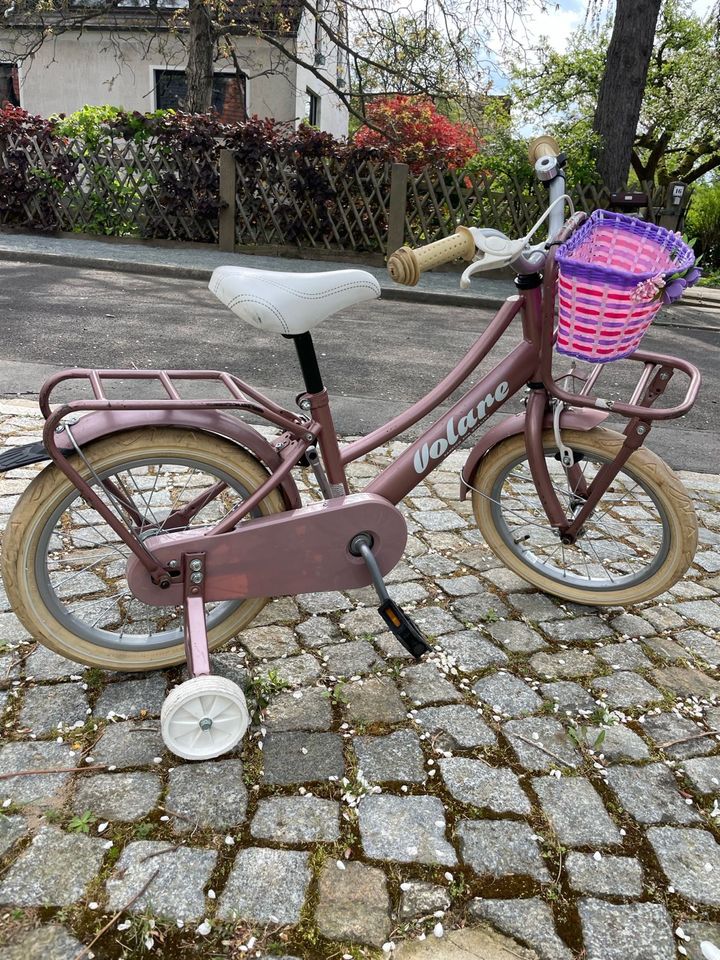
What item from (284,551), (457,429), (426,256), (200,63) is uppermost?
(200,63)

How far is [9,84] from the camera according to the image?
18.8 meters

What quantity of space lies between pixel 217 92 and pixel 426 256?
18.4 m

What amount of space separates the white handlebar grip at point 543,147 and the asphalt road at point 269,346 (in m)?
1.73

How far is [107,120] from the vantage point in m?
11.7

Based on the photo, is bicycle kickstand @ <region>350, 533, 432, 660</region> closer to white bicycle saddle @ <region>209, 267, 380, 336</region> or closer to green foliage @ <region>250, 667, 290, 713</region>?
green foliage @ <region>250, 667, 290, 713</region>

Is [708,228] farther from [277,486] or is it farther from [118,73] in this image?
[277,486]

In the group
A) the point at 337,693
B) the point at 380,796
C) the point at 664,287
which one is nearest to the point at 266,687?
the point at 337,693

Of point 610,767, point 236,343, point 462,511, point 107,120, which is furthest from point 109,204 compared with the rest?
point 610,767

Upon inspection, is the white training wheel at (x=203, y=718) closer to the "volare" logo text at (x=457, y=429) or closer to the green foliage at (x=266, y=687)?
the green foliage at (x=266, y=687)

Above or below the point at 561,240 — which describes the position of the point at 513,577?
below

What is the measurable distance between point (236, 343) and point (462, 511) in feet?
11.7

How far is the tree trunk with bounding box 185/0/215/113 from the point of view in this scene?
13.0 meters

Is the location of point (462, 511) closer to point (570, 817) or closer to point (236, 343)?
point (570, 817)

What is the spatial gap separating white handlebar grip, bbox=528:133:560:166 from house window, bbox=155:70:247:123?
17097mm
